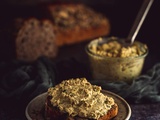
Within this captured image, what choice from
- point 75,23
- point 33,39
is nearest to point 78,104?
point 33,39

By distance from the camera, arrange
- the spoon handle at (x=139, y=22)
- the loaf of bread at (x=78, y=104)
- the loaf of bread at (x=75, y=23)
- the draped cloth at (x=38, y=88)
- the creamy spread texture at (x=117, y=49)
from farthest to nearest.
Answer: the loaf of bread at (x=75, y=23)
the spoon handle at (x=139, y=22)
the creamy spread texture at (x=117, y=49)
the draped cloth at (x=38, y=88)
the loaf of bread at (x=78, y=104)

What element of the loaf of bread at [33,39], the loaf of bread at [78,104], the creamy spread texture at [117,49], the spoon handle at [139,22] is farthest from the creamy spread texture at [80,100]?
the loaf of bread at [33,39]

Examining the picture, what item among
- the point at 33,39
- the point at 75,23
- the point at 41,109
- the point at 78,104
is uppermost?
the point at 78,104

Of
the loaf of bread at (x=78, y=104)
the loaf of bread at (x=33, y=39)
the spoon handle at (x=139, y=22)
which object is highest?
the spoon handle at (x=139, y=22)

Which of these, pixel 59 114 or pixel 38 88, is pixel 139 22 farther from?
pixel 59 114

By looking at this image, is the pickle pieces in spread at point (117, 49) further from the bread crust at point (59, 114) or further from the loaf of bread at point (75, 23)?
the loaf of bread at point (75, 23)

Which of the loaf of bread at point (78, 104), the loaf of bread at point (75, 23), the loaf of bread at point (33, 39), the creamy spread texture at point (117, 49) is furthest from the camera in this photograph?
the loaf of bread at point (75, 23)

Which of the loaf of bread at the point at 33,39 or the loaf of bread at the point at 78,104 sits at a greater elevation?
the loaf of bread at the point at 78,104
